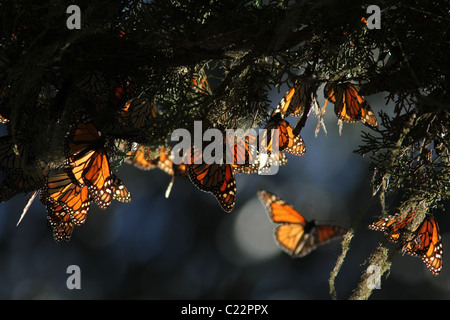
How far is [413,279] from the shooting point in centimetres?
268

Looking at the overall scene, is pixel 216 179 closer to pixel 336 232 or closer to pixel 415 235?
pixel 336 232

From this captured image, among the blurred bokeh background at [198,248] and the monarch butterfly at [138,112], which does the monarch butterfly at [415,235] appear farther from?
the blurred bokeh background at [198,248]

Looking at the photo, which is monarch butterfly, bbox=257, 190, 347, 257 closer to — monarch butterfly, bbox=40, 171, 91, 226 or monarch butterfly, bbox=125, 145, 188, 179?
monarch butterfly, bbox=125, 145, 188, 179

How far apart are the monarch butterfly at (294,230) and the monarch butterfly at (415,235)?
0.09 metres

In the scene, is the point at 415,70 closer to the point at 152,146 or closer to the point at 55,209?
the point at 152,146

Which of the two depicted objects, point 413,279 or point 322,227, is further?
point 413,279

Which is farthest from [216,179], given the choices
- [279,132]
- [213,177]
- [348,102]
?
[348,102]

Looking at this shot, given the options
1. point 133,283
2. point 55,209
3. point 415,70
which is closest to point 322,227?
point 415,70

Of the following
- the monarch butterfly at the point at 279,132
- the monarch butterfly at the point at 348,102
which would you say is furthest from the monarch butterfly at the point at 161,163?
the monarch butterfly at the point at 348,102

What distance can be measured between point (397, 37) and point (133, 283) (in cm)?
254

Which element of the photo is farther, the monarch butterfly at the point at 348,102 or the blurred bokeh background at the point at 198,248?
the blurred bokeh background at the point at 198,248

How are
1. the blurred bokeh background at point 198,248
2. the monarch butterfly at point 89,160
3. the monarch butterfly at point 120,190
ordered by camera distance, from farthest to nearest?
1. the blurred bokeh background at point 198,248
2. the monarch butterfly at point 120,190
3. the monarch butterfly at point 89,160

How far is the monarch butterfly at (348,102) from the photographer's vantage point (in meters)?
0.58
